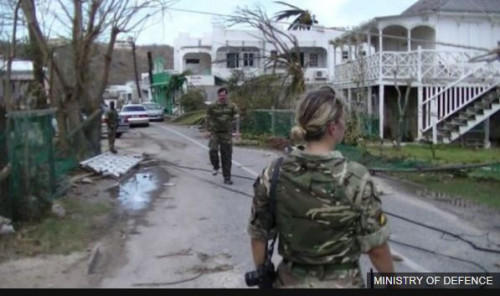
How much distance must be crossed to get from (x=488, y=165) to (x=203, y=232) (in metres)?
6.38

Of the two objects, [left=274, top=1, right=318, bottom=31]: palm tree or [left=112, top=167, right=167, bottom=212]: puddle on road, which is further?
[left=274, top=1, right=318, bottom=31]: palm tree

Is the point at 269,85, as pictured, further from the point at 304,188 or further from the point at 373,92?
the point at 304,188

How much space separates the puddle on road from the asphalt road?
0.26m

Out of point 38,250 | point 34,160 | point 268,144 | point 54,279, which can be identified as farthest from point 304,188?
point 268,144

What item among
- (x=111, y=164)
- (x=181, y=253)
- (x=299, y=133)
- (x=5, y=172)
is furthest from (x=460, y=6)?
→ (x=299, y=133)

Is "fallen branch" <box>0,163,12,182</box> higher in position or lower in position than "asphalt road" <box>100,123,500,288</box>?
higher

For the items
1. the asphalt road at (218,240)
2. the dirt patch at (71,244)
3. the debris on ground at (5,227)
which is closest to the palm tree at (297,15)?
the asphalt road at (218,240)

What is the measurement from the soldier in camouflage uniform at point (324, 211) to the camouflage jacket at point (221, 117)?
9862 mm

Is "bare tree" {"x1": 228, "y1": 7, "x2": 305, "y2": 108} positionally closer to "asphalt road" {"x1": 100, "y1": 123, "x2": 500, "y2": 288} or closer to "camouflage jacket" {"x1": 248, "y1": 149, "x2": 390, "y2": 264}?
"asphalt road" {"x1": 100, "y1": 123, "x2": 500, "y2": 288}

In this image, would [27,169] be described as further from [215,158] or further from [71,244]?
[215,158]

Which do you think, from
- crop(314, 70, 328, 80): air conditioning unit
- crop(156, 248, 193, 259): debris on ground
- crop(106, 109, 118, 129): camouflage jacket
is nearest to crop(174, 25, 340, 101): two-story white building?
crop(314, 70, 328, 80): air conditioning unit

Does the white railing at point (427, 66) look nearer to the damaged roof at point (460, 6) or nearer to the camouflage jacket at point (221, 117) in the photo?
the damaged roof at point (460, 6)

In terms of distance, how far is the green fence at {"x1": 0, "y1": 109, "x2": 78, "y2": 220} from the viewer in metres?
8.80

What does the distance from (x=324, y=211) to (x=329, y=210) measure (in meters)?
0.02
